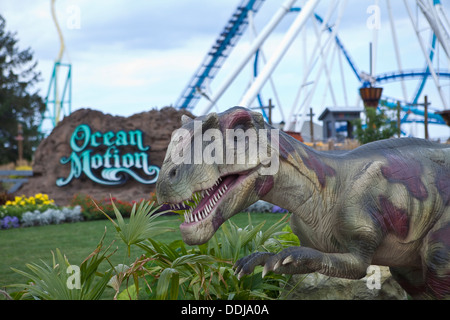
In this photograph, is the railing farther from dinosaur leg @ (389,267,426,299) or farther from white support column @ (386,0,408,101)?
white support column @ (386,0,408,101)

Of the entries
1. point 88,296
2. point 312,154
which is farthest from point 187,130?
point 88,296

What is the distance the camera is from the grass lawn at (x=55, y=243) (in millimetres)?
6574

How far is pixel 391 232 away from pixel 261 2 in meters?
23.7

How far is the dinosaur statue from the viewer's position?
1934 mm

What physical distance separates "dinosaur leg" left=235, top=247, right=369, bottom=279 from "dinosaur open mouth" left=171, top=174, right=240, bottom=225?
0.32m

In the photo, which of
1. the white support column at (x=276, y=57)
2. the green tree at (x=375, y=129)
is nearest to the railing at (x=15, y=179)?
the white support column at (x=276, y=57)

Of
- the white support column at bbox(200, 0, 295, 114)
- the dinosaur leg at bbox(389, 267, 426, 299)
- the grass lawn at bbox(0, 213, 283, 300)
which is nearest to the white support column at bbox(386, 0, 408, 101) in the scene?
the white support column at bbox(200, 0, 295, 114)

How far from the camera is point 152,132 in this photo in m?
13.3

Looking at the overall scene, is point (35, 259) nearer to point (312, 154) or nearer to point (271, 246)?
point (271, 246)

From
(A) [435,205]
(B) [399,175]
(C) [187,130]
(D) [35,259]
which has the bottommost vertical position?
(D) [35,259]

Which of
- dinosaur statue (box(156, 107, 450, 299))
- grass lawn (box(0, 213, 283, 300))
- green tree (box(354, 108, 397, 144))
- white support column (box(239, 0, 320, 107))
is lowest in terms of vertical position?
grass lawn (box(0, 213, 283, 300))

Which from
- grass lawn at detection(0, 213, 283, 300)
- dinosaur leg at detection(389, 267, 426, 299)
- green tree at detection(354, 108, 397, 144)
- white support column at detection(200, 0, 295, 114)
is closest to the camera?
Answer: dinosaur leg at detection(389, 267, 426, 299)

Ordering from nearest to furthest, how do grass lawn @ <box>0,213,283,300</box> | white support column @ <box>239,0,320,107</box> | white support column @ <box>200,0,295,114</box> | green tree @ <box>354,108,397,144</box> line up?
grass lawn @ <box>0,213,283,300</box> < white support column @ <box>239,0,320,107</box> < white support column @ <box>200,0,295,114</box> < green tree @ <box>354,108,397,144</box>

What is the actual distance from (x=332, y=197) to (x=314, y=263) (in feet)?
1.11
